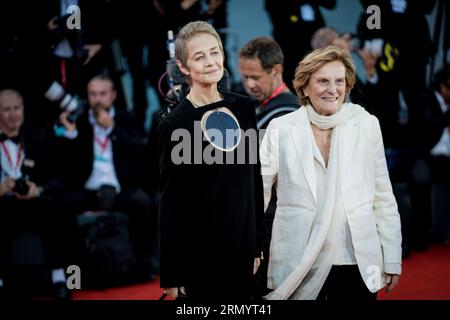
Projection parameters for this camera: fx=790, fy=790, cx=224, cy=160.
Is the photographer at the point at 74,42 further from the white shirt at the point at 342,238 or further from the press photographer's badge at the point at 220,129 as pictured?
the white shirt at the point at 342,238

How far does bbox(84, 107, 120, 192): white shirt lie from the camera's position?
5.98 metres

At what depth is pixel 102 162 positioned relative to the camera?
19.7ft

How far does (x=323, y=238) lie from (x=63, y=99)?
343 cm

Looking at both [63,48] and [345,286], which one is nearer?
[345,286]

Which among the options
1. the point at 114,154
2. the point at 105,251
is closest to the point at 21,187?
the point at 105,251

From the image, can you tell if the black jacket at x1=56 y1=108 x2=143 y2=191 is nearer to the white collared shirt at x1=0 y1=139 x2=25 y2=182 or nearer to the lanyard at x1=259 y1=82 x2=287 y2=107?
the white collared shirt at x1=0 y1=139 x2=25 y2=182

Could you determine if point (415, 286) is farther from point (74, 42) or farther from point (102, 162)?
point (74, 42)

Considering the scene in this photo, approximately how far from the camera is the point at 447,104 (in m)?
6.59

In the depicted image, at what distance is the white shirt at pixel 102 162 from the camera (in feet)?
19.6

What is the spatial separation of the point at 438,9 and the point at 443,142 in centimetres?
111

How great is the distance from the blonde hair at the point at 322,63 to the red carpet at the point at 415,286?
1.91m

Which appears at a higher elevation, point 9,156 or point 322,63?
point 322,63

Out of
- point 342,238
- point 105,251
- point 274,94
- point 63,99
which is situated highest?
point 63,99

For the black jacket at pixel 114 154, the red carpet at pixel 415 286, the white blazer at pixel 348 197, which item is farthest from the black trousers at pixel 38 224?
the white blazer at pixel 348 197
